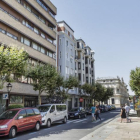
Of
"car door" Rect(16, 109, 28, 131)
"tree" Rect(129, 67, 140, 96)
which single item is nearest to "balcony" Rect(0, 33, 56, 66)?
"car door" Rect(16, 109, 28, 131)

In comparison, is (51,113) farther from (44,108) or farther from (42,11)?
(42,11)

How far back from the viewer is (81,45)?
4981 centimetres

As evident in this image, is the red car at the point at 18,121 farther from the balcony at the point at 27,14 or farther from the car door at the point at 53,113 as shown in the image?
the balcony at the point at 27,14

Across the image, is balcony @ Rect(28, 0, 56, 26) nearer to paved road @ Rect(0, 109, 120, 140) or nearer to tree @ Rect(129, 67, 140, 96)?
tree @ Rect(129, 67, 140, 96)

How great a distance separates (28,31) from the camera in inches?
1043

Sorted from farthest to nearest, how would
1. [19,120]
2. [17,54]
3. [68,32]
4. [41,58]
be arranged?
[68,32] → [41,58] → [17,54] → [19,120]

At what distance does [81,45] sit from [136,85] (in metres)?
23.7

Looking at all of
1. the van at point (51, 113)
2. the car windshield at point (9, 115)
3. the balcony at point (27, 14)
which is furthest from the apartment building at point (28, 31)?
the car windshield at point (9, 115)

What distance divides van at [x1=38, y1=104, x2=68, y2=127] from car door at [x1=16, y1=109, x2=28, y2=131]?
111 inches

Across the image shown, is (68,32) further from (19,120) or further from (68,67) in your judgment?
(19,120)

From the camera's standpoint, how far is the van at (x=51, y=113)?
591 inches

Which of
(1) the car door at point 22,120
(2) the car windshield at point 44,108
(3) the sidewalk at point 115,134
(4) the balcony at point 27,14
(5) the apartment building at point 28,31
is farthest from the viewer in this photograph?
(4) the balcony at point 27,14

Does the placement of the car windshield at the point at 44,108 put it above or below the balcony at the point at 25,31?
below

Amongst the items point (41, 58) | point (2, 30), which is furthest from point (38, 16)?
point (2, 30)
